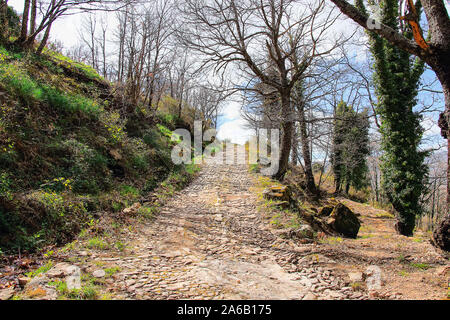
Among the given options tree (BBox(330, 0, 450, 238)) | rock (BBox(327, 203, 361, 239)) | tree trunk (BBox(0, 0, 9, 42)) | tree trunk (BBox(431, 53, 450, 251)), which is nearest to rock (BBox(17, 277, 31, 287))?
tree (BBox(330, 0, 450, 238))

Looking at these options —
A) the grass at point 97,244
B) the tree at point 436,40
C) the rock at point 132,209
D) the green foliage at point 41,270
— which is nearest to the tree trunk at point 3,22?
the rock at point 132,209

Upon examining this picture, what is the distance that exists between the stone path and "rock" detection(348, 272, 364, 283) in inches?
6.4

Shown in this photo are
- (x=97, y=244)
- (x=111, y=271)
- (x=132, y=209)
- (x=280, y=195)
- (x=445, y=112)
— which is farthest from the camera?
(x=280, y=195)

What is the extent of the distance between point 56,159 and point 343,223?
723 centimetres

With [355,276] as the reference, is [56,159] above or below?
above

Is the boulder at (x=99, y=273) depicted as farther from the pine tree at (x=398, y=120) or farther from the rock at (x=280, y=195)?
the pine tree at (x=398, y=120)

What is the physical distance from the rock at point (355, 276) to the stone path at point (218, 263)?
16 cm

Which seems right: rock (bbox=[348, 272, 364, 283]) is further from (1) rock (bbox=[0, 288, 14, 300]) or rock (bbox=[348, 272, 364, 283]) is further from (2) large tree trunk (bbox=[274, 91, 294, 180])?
(2) large tree trunk (bbox=[274, 91, 294, 180])

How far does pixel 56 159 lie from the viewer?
5.56 m

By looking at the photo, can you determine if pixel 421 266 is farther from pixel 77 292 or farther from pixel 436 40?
pixel 77 292

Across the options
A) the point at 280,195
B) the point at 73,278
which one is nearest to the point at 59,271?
the point at 73,278

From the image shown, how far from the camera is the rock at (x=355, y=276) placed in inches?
126

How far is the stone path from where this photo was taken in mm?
2859

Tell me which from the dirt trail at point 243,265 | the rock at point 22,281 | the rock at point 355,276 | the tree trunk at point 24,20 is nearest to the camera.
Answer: the rock at point 22,281
